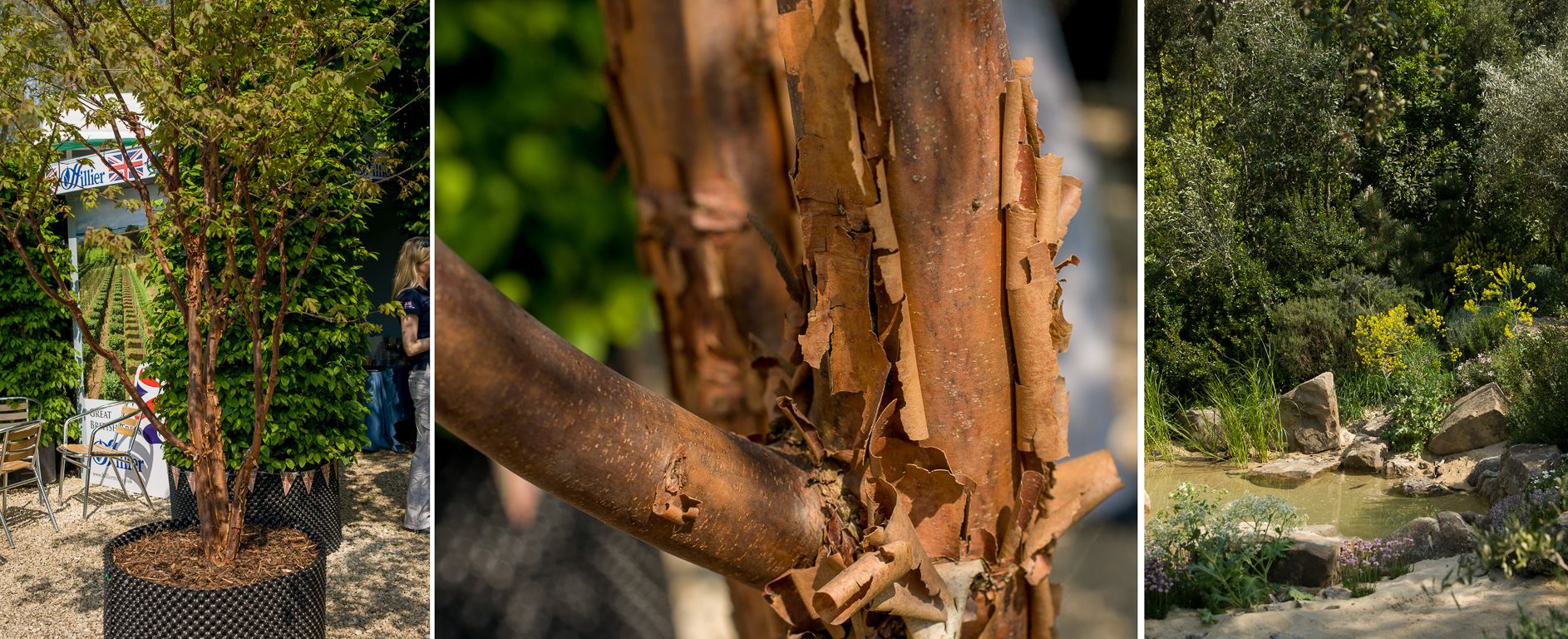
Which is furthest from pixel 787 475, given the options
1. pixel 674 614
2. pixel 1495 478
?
pixel 1495 478

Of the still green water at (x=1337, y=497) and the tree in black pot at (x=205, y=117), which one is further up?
the tree in black pot at (x=205, y=117)

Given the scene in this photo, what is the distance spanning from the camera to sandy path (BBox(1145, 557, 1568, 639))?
4.43m

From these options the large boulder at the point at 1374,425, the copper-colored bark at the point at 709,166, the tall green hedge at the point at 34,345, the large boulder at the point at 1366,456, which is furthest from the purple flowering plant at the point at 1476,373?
the tall green hedge at the point at 34,345

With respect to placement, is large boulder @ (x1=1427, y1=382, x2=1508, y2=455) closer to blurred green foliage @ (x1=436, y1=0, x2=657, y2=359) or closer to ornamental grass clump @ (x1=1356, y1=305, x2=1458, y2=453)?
ornamental grass clump @ (x1=1356, y1=305, x2=1458, y2=453)

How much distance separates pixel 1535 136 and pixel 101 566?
11.1m

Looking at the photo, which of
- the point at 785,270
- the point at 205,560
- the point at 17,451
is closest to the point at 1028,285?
the point at 785,270

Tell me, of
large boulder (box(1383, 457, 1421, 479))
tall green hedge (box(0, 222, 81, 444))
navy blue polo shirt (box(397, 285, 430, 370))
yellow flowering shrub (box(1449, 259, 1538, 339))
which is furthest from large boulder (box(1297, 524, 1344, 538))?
tall green hedge (box(0, 222, 81, 444))

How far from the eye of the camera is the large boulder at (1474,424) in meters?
7.26

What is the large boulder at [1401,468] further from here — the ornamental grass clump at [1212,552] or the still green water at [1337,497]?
the ornamental grass clump at [1212,552]

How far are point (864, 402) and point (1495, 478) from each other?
722 centimetres

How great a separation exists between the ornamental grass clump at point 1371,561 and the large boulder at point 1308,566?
0.09m

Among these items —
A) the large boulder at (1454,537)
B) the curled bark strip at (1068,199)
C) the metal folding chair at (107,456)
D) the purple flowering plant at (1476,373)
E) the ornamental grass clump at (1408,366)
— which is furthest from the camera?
the purple flowering plant at (1476,373)

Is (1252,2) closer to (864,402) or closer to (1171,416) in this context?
(1171,416)

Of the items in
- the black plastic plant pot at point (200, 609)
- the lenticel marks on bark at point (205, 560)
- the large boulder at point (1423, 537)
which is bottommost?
the large boulder at point (1423, 537)
